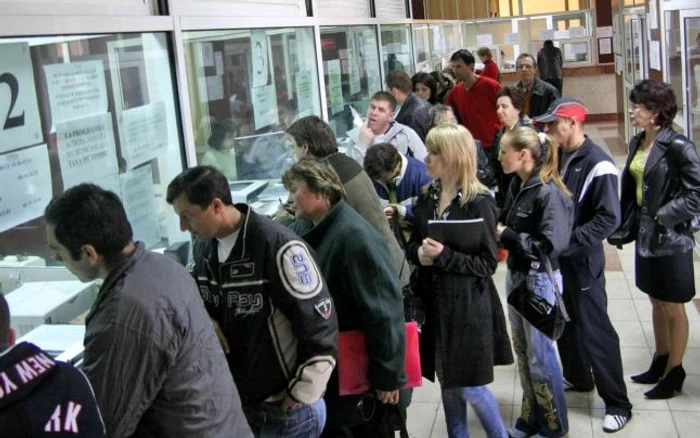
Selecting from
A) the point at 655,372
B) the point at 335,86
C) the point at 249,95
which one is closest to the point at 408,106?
the point at 335,86

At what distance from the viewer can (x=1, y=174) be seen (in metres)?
2.28

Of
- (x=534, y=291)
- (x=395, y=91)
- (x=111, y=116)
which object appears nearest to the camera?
(x=111, y=116)

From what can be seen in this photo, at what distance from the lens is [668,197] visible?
3.68 metres

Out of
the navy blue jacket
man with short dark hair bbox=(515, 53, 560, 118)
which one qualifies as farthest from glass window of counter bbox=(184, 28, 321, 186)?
man with short dark hair bbox=(515, 53, 560, 118)

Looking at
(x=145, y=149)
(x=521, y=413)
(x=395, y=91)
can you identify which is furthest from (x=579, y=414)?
(x=395, y=91)

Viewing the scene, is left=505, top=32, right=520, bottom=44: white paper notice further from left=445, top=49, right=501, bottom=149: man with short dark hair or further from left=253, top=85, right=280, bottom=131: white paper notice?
left=253, top=85, right=280, bottom=131: white paper notice

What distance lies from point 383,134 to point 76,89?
249 cm

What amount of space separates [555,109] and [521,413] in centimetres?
149

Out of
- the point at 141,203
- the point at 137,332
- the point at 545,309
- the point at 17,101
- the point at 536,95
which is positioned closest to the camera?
the point at 137,332

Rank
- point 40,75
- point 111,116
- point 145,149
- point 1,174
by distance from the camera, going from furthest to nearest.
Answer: point 145,149, point 111,116, point 40,75, point 1,174

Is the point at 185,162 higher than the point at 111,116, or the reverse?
the point at 111,116

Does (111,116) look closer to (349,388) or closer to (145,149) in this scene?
(145,149)

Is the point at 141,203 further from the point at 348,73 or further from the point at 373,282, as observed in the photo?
the point at 348,73

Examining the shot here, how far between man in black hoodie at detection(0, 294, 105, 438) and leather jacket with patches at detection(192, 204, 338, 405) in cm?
79
